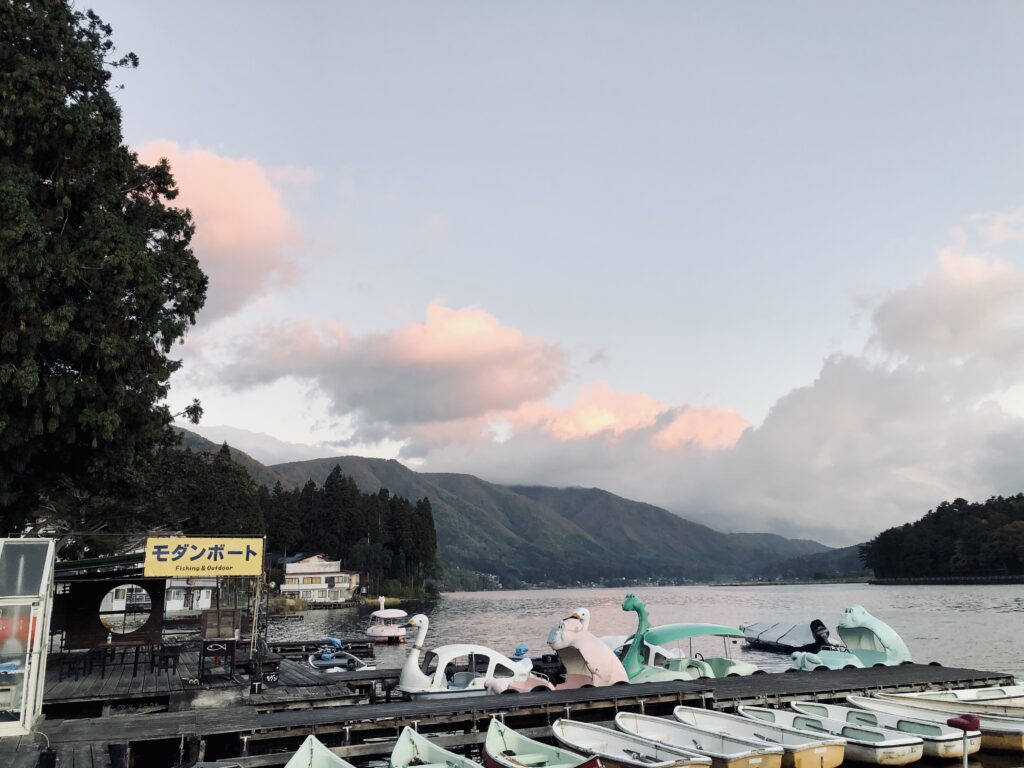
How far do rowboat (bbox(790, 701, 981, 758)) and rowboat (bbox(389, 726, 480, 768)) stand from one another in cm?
1060

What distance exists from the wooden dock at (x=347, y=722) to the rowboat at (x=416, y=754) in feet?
7.41

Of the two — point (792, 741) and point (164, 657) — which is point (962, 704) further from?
point (164, 657)

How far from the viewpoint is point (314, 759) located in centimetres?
1447

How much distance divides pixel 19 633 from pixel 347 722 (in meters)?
7.49

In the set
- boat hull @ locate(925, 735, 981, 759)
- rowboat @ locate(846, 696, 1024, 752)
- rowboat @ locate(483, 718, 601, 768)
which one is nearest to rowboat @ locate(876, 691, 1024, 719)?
rowboat @ locate(846, 696, 1024, 752)

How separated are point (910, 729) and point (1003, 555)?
179 meters

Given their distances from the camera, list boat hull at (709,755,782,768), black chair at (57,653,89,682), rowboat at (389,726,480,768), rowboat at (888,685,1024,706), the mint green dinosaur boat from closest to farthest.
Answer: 1. rowboat at (389,726,480,768)
2. boat hull at (709,755,782,768)
3. rowboat at (888,685,1024,706)
4. black chair at (57,653,89,682)
5. the mint green dinosaur boat

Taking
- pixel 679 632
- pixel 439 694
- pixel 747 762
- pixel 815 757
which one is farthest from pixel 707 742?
pixel 679 632

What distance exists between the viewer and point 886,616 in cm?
9119

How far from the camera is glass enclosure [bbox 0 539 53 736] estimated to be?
15438 millimetres

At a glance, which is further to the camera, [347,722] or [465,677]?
[465,677]

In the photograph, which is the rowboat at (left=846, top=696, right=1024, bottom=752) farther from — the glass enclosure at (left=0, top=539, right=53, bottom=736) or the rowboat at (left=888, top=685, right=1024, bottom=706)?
the glass enclosure at (left=0, top=539, right=53, bottom=736)

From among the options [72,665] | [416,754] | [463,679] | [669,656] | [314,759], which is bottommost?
[463,679]

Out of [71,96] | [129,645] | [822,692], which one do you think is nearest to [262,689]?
[129,645]
